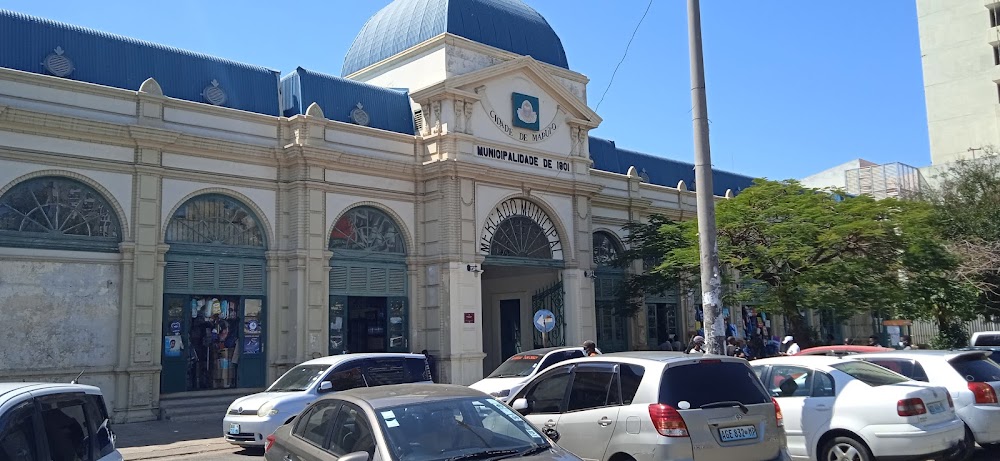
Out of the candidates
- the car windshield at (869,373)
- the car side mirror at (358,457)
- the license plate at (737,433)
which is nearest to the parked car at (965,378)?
the car windshield at (869,373)

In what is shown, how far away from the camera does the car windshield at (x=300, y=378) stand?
13.7 meters

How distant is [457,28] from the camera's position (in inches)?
960

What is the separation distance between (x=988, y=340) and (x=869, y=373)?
1414 cm

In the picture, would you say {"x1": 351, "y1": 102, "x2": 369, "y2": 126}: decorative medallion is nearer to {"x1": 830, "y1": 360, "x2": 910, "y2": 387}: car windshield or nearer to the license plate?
{"x1": 830, "y1": 360, "x2": 910, "y2": 387}: car windshield

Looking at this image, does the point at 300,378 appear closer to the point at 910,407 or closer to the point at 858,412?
the point at 858,412

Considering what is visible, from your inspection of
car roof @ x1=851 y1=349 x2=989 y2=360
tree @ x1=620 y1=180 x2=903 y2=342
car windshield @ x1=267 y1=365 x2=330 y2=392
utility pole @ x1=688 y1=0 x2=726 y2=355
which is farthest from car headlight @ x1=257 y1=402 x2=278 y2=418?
tree @ x1=620 y1=180 x2=903 y2=342

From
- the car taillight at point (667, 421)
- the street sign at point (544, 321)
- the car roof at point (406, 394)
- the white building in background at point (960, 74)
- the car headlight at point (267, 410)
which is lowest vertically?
the car headlight at point (267, 410)

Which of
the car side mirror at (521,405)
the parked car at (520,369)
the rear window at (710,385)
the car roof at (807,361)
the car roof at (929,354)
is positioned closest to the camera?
the rear window at (710,385)

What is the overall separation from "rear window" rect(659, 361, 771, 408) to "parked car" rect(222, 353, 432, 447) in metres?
6.90

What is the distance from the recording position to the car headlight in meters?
12.8

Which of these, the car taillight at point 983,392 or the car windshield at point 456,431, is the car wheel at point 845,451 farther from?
the car windshield at point 456,431

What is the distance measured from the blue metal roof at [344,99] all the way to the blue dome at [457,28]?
2.39 meters

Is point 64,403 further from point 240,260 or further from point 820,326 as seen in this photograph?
point 820,326

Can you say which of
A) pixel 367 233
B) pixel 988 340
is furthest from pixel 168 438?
pixel 988 340
